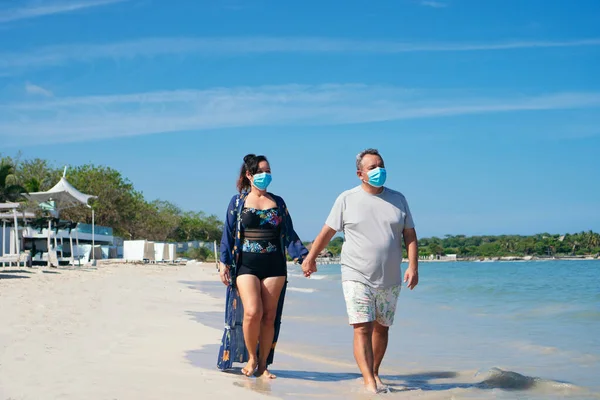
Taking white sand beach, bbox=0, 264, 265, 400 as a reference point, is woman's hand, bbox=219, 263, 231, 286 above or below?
above

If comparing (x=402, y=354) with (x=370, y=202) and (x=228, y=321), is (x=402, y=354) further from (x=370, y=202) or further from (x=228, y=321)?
(x=370, y=202)

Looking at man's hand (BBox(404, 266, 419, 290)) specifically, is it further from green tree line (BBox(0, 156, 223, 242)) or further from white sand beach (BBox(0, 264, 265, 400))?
green tree line (BBox(0, 156, 223, 242))

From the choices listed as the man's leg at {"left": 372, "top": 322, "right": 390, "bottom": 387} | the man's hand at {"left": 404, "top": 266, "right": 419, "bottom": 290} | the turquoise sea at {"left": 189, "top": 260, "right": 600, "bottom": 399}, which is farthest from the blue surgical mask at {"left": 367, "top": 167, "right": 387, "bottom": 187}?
the turquoise sea at {"left": 189, "top": 260, "right": 600, "bottom": 399}

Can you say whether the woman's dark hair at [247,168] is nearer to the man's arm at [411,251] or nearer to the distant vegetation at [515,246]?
the man's arm at [411,251]

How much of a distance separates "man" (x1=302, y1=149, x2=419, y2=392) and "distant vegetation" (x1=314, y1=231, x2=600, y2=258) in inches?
5889

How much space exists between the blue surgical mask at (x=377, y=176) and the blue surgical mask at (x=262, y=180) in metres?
0.98

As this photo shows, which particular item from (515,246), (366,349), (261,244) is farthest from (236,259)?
(515,246)

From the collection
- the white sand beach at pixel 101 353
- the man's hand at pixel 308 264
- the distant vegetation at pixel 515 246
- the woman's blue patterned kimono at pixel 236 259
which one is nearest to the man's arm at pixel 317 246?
the man's hand at pixel 308 264

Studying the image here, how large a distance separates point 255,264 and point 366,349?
1123mm

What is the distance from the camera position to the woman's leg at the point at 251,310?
5.48 metres

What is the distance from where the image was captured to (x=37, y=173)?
62344 millimetres

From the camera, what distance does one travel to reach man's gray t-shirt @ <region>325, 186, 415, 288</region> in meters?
5.05

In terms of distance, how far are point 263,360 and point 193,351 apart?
4.09 ft

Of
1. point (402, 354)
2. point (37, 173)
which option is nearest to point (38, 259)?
point (402, 354)
